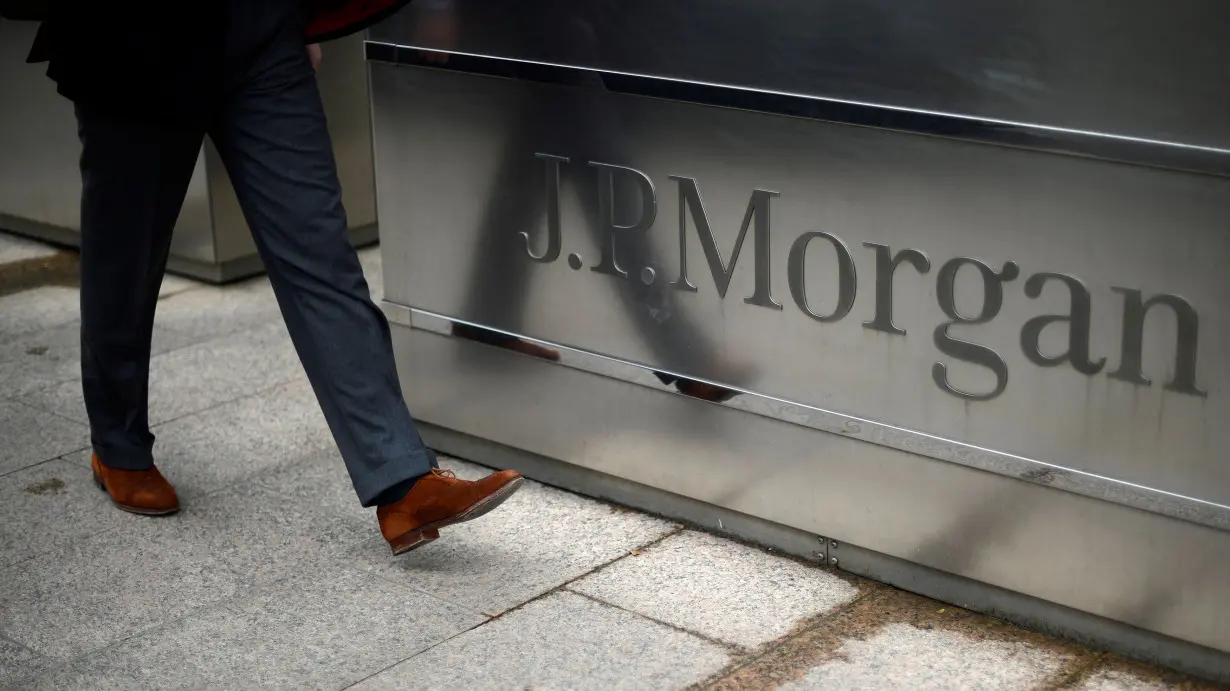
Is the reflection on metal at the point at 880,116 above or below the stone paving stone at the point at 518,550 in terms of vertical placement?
above

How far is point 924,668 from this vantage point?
2.80 m

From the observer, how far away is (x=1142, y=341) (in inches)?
102

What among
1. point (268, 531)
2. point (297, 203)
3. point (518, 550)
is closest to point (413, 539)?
point (518, 550)

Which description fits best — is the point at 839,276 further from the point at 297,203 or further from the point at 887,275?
the point at 297,203

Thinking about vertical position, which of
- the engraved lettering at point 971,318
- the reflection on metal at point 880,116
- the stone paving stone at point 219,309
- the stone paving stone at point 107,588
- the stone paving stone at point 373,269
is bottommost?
the stone paving stone at point 107,588

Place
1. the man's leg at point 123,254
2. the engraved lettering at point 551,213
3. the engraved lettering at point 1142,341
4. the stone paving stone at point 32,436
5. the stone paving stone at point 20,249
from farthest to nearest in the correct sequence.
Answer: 1. the stone paving stone at point 20,249
2. the stone paving stone at point 32,436
3. the engraved lettering at point 551,213
4. the man's leg at point 123,254
5. the engraved lettering at point 1142,341

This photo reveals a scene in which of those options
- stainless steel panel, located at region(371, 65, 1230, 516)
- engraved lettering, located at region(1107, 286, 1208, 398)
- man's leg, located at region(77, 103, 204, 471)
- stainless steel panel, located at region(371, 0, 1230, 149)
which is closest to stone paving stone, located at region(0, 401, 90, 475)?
man's leg, located at region(77, 103, 204, 471)

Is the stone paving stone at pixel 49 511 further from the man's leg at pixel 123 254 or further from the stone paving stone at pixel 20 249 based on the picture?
the stone paving stone at pixel 20 249

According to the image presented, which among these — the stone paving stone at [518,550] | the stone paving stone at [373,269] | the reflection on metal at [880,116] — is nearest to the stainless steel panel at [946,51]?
the reflection on metal at [880,116]

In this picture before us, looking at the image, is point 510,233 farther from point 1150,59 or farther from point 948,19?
point 1150,59

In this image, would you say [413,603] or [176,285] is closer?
[413,603]

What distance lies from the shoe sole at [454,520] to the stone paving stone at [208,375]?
1294mm

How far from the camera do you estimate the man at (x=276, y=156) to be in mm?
3068

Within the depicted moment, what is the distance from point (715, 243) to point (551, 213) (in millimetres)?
Answer: 461
